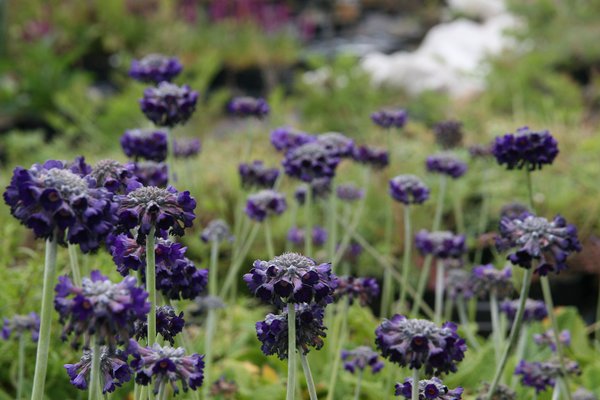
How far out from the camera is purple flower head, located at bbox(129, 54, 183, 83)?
2.75 meters

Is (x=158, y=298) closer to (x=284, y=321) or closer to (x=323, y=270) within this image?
(x=284, y=321)

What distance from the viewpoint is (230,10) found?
41.3ft

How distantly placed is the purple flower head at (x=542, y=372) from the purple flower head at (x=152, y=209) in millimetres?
1218

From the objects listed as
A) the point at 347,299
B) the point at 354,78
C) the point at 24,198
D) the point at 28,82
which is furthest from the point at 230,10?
the point at 24,198

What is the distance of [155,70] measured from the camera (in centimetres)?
275

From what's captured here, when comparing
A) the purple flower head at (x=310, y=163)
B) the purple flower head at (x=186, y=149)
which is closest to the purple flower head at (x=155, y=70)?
the purple flower head at (x=186, y=149)

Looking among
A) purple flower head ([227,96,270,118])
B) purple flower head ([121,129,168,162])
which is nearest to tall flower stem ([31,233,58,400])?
purple flower head ([121,129,168,162])

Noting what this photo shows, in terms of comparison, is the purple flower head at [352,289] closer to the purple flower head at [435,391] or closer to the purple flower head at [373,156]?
the purple flower head at [435,391]

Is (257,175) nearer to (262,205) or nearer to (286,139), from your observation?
(286,139)

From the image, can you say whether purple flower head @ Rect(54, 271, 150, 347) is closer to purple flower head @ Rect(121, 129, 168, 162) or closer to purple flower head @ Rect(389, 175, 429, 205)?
purple flower head @ Rect(121, 129, 168, 162)

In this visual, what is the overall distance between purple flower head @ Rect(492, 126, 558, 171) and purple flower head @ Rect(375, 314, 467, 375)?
847 millimetres

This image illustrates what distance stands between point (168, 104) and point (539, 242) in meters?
1.14

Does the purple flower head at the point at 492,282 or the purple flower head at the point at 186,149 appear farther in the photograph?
the purple flower head at the point at 186,149

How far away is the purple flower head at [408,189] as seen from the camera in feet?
8.53
